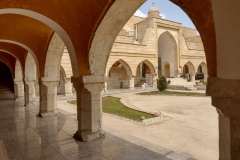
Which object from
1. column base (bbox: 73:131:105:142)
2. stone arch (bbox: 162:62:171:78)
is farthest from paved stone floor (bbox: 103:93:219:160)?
stone arch (bbox: 162:62:171:78)

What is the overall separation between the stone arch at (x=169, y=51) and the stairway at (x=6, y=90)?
1896 centimetres

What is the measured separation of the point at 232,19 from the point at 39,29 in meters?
5.75

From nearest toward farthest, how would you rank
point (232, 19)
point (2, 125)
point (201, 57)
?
point (232, 19) < point (2, 125) < point (201, 57)

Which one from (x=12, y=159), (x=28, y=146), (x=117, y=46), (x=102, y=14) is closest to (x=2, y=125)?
(x=28, y=146)

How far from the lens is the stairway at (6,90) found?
44.8 ft

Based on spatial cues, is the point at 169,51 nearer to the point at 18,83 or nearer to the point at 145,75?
the point at 145,75

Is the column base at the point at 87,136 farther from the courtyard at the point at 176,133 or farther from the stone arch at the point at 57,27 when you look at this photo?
the stone arch at the point at 57,27

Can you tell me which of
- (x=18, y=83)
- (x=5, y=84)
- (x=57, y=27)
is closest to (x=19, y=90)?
(x=18, y=83)

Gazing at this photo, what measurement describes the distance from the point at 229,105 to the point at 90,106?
301 cm

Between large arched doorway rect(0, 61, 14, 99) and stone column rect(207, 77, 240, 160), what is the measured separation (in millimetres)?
14257

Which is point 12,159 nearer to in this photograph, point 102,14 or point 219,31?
point 102,14

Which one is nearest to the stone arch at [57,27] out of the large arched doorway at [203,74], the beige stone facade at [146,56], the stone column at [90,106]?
the stone column at [90,106]

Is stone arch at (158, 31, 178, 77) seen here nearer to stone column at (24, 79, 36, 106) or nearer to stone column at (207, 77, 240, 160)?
stone column at (24, 79, 36, 106)

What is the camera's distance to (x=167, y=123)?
7105mm
